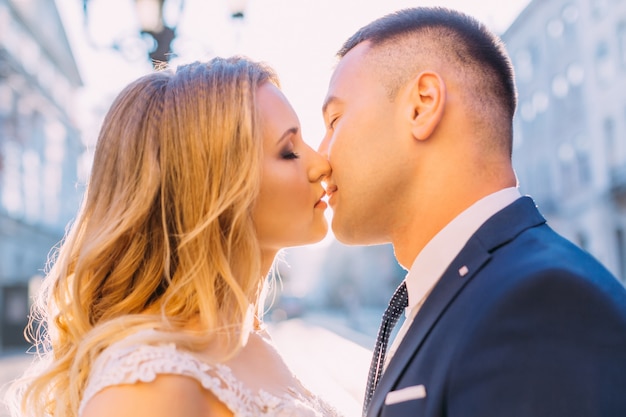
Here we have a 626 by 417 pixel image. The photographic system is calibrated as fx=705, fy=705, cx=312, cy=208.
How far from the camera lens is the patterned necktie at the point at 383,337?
2426mm

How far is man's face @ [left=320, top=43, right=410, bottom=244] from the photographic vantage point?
103 inches

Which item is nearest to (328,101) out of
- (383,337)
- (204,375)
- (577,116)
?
(383,337)

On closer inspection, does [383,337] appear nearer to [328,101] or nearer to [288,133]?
[288,133]

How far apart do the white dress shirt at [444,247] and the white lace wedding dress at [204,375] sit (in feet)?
1.40

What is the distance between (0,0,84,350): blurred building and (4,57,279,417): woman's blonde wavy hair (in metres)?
27.3

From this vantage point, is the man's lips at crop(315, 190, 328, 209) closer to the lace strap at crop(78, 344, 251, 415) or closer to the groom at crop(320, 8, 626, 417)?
the groom at crop(320, 8, 626, 417)

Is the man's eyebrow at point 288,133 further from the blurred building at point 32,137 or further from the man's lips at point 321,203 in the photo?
the blurred building at point 32,137

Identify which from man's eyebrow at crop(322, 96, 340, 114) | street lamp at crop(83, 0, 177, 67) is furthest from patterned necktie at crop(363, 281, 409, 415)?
street lamp at crop(83, 0, 177, 67)

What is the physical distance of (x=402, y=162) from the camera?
8.44 feet

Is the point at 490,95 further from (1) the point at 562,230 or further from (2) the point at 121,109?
(1) the point at 562,230

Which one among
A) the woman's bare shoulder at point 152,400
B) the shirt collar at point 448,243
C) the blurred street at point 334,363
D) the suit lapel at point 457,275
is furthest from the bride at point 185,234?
the blurred street at point 334,363

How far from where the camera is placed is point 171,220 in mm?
2477

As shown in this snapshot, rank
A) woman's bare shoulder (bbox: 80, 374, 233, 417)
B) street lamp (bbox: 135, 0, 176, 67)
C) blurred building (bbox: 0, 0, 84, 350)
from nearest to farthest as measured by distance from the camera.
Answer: woman's bare shoulder (bbox: 80, 374, 233, 417)
street lamp (bbox: 135, 0, 176, 67)
blurred building (bbox: 0, 0, 84, 350)

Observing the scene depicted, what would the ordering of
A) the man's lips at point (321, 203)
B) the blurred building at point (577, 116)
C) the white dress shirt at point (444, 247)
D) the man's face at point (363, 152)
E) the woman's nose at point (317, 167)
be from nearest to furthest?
the white dress shirt at point (444, 247), the man's face at point (363, 152), the woman's nose at point (317, 167), the man's lips at point (321, 203), the blurred building at point (577, 116)
